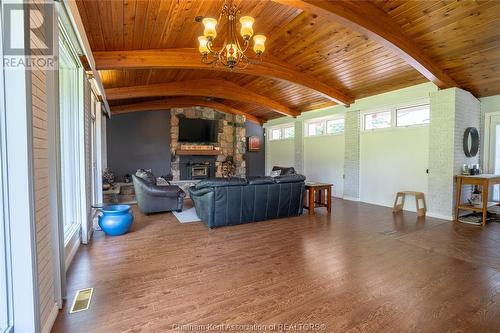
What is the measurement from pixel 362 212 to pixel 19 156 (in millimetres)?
5459

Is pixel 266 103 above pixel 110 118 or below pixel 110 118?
above

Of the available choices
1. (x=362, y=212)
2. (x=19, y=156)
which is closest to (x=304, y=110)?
(x=362, y=212)

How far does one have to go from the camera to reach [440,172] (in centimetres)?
481

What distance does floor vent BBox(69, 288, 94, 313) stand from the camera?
1906 millimetres

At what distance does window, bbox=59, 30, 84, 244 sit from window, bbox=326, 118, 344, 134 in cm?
623

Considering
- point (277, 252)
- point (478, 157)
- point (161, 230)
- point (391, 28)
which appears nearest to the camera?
point (277, 252)

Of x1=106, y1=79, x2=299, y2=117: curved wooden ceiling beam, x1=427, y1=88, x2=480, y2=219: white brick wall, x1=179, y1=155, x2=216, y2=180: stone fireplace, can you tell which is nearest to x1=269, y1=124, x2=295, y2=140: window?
x1=106, y1=79, x2=299, y2=117: curved wooden ceiling beam

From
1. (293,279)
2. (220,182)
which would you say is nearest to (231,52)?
(220,182)

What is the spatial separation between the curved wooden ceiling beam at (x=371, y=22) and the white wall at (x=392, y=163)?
1.69m

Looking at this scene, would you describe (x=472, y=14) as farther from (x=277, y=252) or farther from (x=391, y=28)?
(x=277, y=252)

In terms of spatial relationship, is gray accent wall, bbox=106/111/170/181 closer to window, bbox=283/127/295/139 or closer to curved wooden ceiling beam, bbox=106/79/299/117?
curved wooden ceiling beam, bbox=106/79/299/117

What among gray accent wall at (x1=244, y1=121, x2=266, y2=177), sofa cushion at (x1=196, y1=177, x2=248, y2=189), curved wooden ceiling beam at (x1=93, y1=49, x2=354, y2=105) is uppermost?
curved wooden ceiling beam at (x1=93, y1=49, x2=354, y2=105)

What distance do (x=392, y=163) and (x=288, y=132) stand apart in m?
4.29

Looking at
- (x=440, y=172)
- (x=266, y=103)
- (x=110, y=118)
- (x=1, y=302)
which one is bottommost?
(x=1, y=302)
